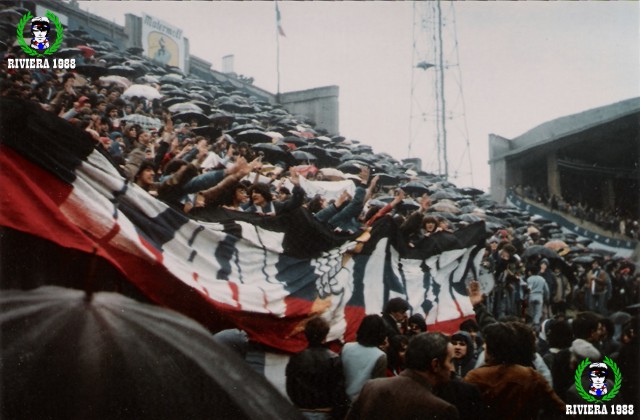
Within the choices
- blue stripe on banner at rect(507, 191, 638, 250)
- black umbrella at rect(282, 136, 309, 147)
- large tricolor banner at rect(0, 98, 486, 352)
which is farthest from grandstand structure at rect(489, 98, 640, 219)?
large tricolor banner at rect(0, 98, 486, 352)

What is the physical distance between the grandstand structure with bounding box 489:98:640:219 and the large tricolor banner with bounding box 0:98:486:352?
18871 millimetres

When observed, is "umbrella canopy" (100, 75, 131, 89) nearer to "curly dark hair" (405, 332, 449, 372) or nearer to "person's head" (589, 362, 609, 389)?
"person's head" (589, 362, 609, 389)

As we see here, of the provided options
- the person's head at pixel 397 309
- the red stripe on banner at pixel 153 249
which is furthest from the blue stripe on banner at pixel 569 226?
the red stripe on banner at pixel 153 249

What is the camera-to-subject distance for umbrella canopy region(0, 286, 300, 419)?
1714 mm

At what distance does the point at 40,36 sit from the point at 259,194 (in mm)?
2465

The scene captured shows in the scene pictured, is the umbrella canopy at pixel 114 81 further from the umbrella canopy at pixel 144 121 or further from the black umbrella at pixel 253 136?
the umbrella canopy at pixel 144 121

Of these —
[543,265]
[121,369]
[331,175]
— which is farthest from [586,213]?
[121,369]

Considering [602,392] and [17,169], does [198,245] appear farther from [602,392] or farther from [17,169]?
[602,392]

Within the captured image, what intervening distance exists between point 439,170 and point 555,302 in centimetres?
1608

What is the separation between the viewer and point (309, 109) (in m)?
29.2

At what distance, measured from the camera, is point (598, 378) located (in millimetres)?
4488

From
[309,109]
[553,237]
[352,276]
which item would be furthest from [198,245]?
[309,109]

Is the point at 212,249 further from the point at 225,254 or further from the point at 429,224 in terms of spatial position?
the point at 429,224

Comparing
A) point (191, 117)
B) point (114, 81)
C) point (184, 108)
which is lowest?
point (191, 117)
